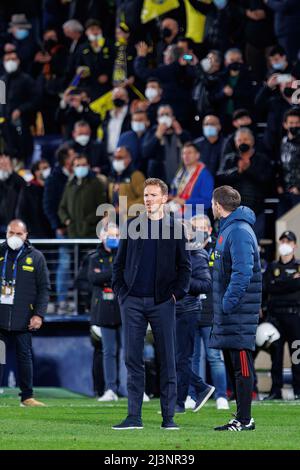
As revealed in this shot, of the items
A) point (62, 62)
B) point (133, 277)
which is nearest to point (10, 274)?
point (133, 277)

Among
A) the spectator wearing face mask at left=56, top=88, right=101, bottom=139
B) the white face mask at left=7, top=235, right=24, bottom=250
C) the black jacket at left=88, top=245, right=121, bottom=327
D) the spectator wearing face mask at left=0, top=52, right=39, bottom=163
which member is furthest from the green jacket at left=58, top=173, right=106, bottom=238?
the white face mask at left=7, top=235, right=24, bottom=250

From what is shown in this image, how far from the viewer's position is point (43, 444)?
1113 cm

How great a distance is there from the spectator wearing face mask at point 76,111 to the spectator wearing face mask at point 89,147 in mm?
813

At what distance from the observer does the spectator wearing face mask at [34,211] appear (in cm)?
2230

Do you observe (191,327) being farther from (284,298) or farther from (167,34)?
(167,34)

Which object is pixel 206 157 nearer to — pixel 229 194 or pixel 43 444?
pixel 229 194

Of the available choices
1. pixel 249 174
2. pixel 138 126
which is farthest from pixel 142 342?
pixel 138 126

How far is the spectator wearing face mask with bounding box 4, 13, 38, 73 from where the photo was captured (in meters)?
26.5

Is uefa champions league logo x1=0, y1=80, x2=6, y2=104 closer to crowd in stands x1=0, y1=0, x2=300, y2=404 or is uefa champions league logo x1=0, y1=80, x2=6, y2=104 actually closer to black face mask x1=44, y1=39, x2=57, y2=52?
crowd in stands x1=0, y1=0, x2=300, y2=404

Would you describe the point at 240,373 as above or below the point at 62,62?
below

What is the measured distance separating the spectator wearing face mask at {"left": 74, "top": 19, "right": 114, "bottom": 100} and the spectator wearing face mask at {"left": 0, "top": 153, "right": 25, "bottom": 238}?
249 cm

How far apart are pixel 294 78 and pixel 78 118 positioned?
478cm

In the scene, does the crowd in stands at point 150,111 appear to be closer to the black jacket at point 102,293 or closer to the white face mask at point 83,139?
the white face mask at point 83,139

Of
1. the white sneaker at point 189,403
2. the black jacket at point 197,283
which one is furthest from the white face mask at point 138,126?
the white sneaker at point 189,403
